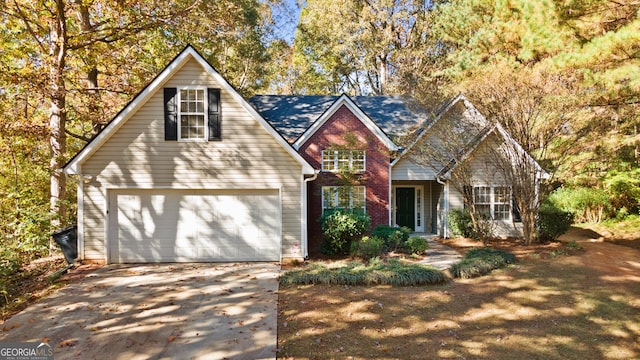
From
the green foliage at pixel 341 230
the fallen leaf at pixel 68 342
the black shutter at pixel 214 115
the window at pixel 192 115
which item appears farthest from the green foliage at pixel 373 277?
the window at pixel 192 115

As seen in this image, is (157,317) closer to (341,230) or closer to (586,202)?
(341,230)

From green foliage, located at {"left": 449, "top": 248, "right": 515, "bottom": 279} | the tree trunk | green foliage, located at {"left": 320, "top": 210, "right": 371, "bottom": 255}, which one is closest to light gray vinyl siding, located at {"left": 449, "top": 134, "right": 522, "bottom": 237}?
green foliage, located at {"left": 449, "top": 248, "right": 515, "bottom": 279}

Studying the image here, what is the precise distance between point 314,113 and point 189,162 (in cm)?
714

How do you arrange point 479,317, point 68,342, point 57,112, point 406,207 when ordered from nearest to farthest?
point 68,342, point 479,317, point 57,112, point 406,207

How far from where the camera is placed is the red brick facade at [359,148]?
46.9 ft

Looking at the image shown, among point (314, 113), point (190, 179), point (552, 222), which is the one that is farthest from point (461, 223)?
point (190, 179)

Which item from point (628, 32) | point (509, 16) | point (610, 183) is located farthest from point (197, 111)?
point (610, 183)

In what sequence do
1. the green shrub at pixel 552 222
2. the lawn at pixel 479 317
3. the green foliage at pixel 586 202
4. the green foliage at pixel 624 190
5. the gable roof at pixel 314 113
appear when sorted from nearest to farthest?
1. the lawn at pixel 479 317
2. the green shrub at pixel 552 222
3. the gable roof at pixel 314 113
4. the green foliage at pixel 624 190
5. the green foliage at pixel 586 202

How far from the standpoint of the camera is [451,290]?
26.7ft

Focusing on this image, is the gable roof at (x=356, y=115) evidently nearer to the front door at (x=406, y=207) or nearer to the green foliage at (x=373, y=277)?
the front door at (x=406, y=207)

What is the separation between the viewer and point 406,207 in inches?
659

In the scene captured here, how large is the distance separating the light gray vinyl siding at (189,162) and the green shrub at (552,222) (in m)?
9.04

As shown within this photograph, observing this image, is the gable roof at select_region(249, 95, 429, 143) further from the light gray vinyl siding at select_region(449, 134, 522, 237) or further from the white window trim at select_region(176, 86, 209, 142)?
the white window trim at select_region(176, 86, 209, 142)

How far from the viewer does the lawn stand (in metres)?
5.40
